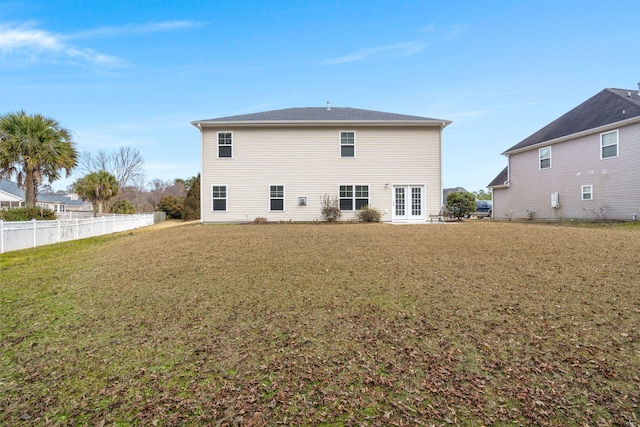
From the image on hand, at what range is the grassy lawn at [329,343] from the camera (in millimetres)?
2205

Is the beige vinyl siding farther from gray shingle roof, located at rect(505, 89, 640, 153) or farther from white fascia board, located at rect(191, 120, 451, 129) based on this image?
gray shingle roof, located at rect(505, 89, 640, 153)

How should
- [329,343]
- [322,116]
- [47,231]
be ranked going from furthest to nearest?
[322,116]
[47,231]
[329,343]

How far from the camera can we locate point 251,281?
505cm

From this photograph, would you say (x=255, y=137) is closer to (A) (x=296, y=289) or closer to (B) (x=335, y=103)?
(B) (x=335, y=103)

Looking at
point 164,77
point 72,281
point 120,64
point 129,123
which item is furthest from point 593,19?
point 129,123

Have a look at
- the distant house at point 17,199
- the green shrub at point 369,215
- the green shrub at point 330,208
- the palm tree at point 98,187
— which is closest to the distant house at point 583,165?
the green shrub at point 369,215

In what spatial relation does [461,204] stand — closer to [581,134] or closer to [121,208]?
[581,134]

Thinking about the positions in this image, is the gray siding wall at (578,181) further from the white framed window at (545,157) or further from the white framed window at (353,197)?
the white framed window at (353,197)

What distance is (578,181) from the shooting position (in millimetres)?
16797

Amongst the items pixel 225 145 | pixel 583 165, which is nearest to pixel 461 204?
pixel 583 165

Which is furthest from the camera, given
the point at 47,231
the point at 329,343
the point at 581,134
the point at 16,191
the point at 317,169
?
the point at 16,191

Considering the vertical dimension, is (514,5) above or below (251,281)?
above

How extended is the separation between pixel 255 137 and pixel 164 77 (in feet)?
22.3

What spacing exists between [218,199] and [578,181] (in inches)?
773
